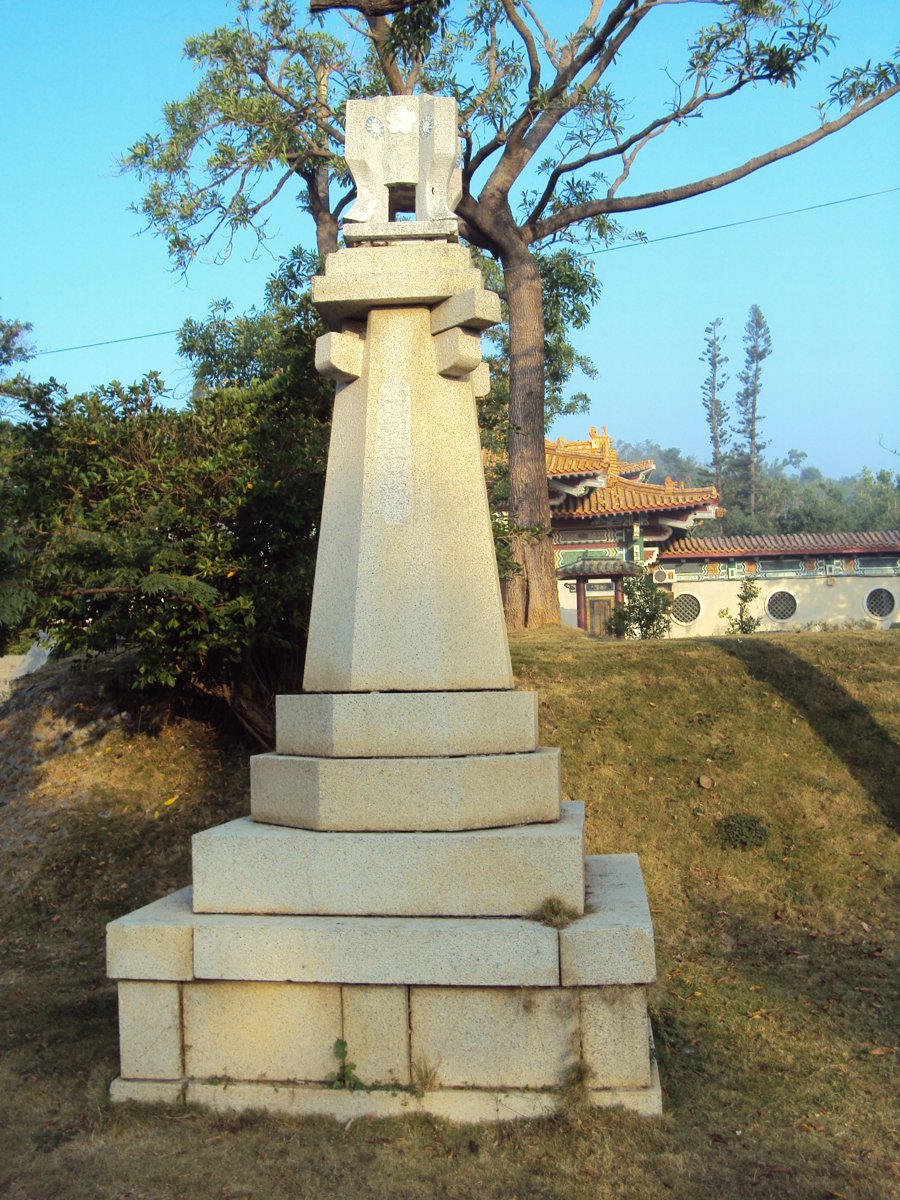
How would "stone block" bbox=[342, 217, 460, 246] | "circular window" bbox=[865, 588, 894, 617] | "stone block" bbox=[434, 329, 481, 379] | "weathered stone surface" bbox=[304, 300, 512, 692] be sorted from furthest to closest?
"circular window" bbox=[865, 588, 894, 617] → "stone block" bbox=[342, 217, 460, 246] → "stone block" bbox=[434, 329, 481, 379] → "weathered stone surface" bbox=[304, 300, 512, 692]

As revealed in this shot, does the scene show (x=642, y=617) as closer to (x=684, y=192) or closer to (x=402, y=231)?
(x=684, y=192)

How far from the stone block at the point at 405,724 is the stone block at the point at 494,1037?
922mm

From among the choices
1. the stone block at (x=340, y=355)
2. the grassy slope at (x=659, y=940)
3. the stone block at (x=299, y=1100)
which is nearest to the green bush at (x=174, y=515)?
the grassy slope at (x=659, y=940)

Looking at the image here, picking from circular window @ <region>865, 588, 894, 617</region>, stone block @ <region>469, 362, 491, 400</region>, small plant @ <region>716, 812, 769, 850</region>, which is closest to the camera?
stone block @ <region>469, 362, 491, 400</region>

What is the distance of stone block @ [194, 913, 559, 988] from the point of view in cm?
391

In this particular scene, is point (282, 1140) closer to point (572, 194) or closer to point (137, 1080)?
point (137, 1080)

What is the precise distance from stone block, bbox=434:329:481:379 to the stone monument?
13 millimetres

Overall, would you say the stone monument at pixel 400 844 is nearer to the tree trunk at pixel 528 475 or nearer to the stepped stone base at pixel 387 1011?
the stepped stone base at pixel 387 1011

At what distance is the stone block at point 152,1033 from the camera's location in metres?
4.14

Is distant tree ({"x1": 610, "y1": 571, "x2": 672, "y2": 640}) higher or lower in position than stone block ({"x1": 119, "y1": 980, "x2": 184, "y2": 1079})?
higher

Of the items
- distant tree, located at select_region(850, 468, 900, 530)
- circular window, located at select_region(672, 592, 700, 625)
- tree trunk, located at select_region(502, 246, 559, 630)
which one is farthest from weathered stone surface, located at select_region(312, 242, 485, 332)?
distant tree, located at select_region(850, 468, 900, 530)

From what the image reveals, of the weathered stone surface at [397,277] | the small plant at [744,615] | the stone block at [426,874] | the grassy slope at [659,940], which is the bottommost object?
the grassy slope at [659,940]

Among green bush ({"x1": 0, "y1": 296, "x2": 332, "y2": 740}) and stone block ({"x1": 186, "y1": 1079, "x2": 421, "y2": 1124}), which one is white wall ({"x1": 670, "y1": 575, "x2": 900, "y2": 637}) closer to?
green bush ({"x1": 0, "y1": 296, "x2": 332, "y2": 740})

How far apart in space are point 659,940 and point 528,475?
7896 millimetres
